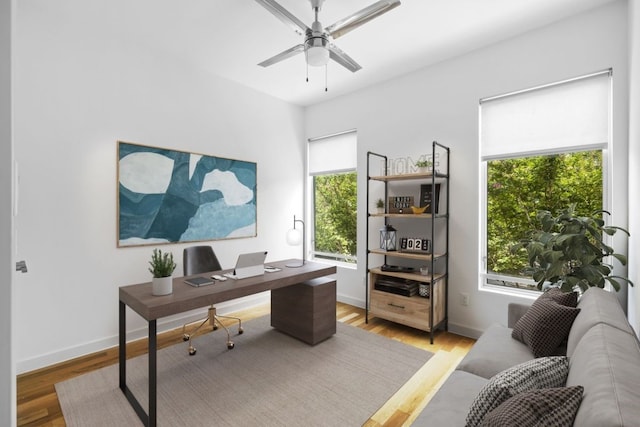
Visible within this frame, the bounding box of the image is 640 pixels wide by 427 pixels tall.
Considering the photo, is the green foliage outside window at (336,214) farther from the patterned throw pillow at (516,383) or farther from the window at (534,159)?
the patterned throw pillow at (516,383)

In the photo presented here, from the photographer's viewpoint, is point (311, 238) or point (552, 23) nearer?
point (552, 23)

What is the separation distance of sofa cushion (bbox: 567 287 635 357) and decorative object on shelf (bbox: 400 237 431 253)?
1587 millimetres

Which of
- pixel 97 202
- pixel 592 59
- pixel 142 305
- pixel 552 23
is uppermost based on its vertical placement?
pixel 552 23

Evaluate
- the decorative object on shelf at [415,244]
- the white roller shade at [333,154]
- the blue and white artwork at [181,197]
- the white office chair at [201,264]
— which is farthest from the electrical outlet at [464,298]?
the blue and white artwork at [181,197]

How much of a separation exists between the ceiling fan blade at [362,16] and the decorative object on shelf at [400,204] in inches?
72.8

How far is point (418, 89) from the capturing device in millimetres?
3418

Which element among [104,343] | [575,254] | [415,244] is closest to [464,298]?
[415,244]

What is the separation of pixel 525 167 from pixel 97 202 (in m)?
3.94

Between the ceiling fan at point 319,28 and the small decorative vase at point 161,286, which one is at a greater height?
the ceiling fan at point 319,28

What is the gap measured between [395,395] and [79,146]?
326cm

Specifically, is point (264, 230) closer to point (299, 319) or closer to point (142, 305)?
point (299, 319)

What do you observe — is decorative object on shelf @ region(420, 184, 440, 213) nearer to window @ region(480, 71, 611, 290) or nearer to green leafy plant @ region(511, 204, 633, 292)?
window @ region(480, 71, 611, 290)

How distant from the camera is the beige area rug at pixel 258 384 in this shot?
189cm

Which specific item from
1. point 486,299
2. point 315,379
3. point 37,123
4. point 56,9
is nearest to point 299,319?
point 315,379
